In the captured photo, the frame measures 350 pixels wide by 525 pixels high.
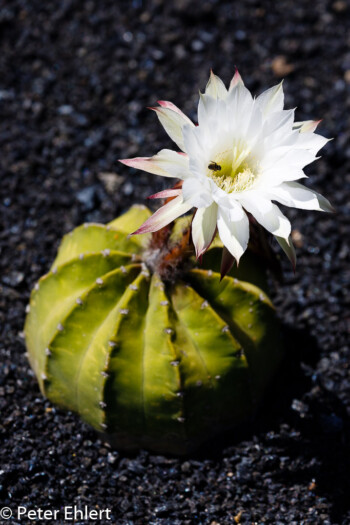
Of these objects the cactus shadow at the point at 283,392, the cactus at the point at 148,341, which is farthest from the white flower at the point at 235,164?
the cactus shadow at the point at 283,392

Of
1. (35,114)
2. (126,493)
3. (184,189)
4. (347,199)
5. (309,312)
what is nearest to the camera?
(184,189)

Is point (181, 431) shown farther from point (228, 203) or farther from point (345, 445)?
point (228, 203)

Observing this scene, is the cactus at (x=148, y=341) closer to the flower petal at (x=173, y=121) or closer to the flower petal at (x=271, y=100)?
the flower petal at (x=173, y=121)

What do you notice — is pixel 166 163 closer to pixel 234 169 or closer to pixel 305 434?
pixel 234 169

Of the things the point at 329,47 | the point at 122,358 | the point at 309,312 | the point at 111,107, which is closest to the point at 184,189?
the point at 122,358

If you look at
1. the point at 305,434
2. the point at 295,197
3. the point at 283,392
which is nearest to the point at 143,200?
the point at 283,392

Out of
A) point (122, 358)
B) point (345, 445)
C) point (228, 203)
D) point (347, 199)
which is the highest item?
point (228, 203)

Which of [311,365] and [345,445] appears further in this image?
[311,365]
